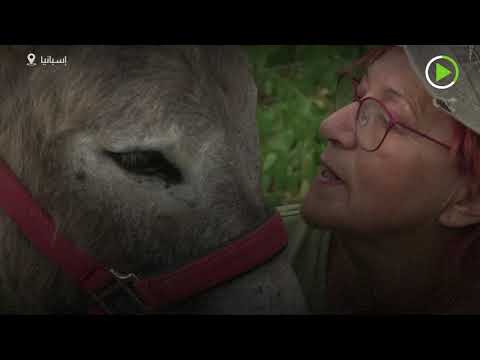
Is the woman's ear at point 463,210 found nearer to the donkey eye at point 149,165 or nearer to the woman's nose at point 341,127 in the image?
the woman's nose at point 341,127

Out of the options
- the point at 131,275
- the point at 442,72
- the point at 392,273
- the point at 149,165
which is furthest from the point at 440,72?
the point at 131,275

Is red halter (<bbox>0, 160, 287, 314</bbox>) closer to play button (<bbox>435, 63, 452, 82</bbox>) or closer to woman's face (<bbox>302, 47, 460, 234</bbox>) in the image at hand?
woman's face (<bbox>302, 47, 460, 234</bbox>)

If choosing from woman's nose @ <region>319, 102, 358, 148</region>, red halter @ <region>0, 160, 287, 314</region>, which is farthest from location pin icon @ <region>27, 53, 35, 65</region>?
woman's nose @ <region>319, 102, 358, 148</region>

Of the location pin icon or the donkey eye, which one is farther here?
the location pin icon

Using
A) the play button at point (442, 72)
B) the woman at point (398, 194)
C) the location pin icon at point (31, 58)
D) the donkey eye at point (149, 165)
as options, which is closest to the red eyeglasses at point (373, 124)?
the woman at point (398, 194)

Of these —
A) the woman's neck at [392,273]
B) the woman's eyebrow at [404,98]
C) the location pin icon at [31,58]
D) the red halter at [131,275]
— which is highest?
the location pin icon at [31,58]

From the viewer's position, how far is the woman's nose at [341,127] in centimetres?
141

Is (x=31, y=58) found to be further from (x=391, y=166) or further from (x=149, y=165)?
(x=391, y=166)

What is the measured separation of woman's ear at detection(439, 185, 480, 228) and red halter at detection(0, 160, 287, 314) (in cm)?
38

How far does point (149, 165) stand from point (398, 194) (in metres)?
0.56

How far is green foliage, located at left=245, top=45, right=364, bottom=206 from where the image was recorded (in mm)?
1462

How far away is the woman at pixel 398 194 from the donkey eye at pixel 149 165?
1.09 ft

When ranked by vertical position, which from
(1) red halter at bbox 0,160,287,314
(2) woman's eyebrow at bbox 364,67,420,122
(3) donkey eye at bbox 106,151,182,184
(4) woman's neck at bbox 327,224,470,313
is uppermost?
(2) woman's eyebrow at bbox 364,67,420,122

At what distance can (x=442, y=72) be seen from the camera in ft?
4.54
